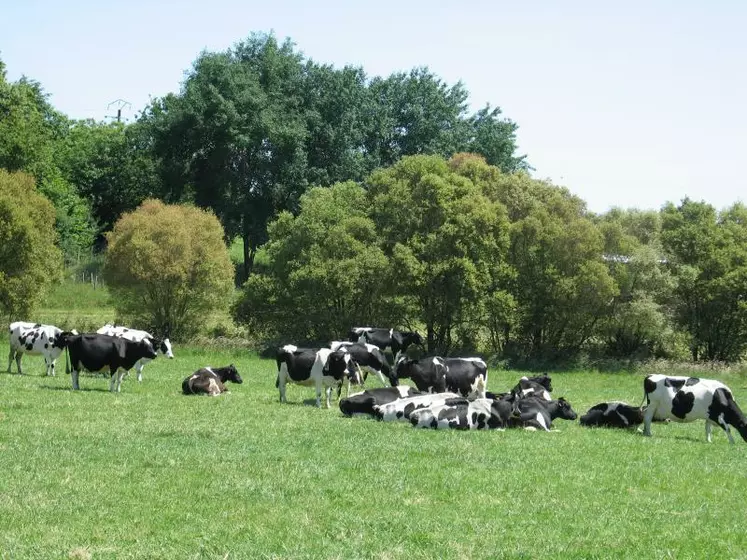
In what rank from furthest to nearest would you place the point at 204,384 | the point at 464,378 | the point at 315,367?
the point at 204,384, the point at 464,378, the point at 315,367

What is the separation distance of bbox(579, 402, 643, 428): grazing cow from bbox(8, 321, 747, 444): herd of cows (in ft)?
0.08

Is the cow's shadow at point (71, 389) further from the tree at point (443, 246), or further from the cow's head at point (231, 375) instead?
the tree at point (443, 246)

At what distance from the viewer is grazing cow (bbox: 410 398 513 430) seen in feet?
67.2

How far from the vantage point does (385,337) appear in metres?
42.0

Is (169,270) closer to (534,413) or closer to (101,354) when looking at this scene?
(101,354)

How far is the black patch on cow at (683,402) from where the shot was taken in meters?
21.5

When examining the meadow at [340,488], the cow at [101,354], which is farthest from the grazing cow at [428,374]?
the cow at [101,354]

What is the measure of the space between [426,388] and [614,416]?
5.20 meters

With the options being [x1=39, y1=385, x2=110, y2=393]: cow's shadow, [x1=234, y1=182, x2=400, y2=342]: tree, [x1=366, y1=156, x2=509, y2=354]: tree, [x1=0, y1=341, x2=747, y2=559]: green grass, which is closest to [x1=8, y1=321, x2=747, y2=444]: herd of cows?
[x1=39, y1=385, x2=110, y2=393]: cow's shadow

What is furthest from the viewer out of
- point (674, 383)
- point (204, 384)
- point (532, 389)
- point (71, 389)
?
point (532, 389)

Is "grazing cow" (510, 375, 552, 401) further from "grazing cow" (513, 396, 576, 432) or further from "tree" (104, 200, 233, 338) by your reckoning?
"tree" (104, 200, 233, 338)

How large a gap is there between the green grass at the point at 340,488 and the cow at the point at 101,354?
12.6 feet

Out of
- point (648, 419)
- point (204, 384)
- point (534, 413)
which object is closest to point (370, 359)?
point (204, 384)

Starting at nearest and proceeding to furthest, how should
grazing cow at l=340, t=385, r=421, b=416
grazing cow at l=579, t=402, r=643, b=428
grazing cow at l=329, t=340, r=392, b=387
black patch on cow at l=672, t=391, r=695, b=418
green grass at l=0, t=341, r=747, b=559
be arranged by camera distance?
1. green grass at l=0, t=341, r=747, b=559
2. black patch on cow at l=672, t=391, r=695, b=418
3. grazing cow at l=340, t=385, r=421, b=416
4. grazing cow at l=579, t=402, r=643, b=428
5. grazing cow at l=329, t=340, r=392, b=387
